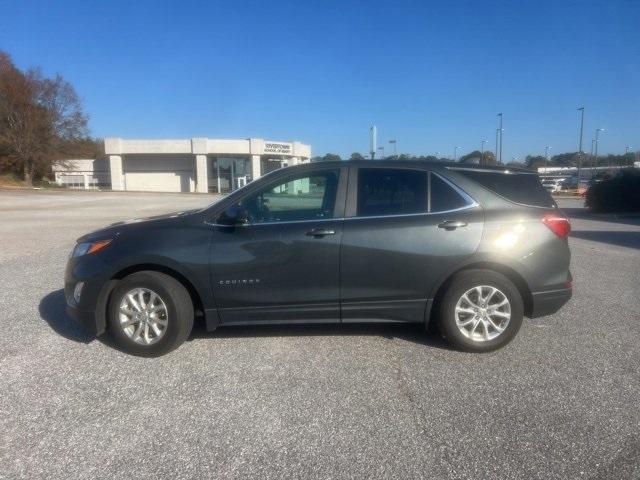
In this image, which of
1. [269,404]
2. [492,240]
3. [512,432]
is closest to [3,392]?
[269,404]

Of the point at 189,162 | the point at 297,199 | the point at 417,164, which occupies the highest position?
the point at 189,162

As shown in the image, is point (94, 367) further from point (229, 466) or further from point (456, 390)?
point (456, 390)

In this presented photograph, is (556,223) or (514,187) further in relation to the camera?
(514,187)

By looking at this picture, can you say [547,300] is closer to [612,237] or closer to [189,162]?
[612,237]

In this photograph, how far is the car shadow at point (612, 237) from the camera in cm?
1187

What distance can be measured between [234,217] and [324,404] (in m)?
1.78

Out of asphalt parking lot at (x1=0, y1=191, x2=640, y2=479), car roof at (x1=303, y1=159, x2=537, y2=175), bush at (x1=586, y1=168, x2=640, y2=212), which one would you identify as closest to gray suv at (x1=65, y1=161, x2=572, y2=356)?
car roof at (x1=303, y1=159, x2=537, y2=175)

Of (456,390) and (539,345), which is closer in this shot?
(456,390)

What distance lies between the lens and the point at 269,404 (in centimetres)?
362

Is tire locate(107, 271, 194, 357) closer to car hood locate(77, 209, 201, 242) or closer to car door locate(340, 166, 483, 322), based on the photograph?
car hood locate(77, 209, 201, 242)

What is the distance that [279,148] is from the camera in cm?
5750

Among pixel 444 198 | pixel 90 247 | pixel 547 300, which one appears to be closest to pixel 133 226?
pixel 90 247

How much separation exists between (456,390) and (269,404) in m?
1.42

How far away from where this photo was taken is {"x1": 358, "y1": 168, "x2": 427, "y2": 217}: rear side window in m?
4.55
